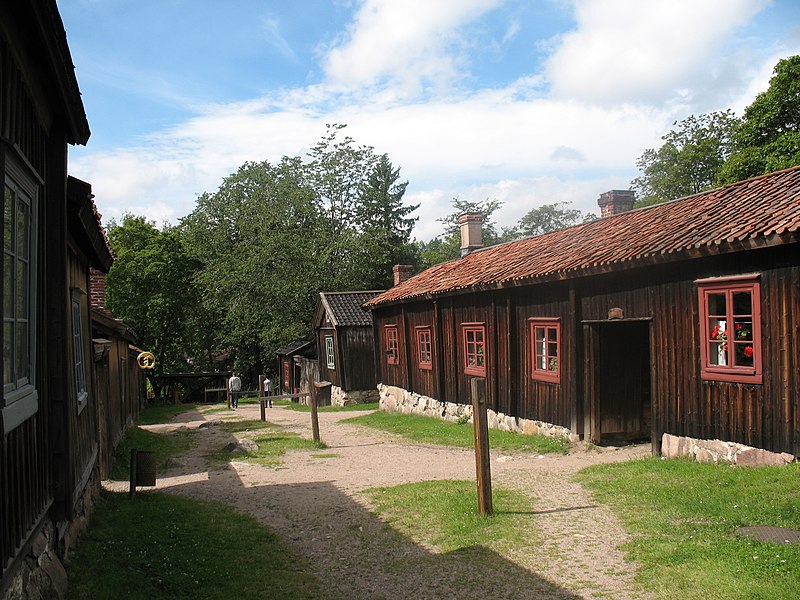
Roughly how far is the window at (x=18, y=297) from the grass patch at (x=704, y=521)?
15.9 feet

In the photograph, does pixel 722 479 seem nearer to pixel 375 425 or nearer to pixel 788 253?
pixel 788 253

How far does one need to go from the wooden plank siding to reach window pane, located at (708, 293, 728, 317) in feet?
0.84

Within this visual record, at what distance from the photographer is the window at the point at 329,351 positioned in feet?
98.0

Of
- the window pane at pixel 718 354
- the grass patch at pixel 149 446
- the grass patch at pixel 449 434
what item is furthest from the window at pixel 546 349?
the grass patch at pixel 149 446

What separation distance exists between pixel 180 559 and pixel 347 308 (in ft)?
73.1

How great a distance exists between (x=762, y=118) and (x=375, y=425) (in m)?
17.6

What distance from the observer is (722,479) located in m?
8.97

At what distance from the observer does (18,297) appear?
4.81m

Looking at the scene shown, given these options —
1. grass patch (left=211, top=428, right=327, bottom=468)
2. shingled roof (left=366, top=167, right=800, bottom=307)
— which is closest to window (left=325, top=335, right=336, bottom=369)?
shingled roof (left=366, top=167, right=800, bottom=307)

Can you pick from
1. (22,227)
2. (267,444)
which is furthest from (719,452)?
(267,444)

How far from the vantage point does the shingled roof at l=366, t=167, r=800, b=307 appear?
30.9ft

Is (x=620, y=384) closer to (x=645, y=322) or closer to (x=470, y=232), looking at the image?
(x=645, y=322)

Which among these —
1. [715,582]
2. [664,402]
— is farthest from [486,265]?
[715,582]

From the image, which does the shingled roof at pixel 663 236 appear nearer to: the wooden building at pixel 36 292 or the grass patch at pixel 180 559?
the grass patch at pixel 180 559
